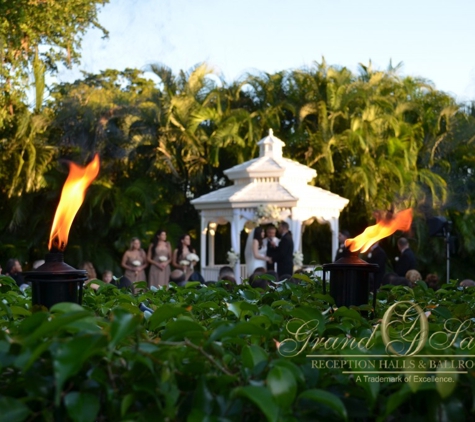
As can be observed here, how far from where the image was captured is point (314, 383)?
1.93 m

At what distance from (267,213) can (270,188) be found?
1132 mm

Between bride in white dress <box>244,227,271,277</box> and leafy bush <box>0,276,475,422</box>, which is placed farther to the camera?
bride in white dress <box>244,227,271,277</box>

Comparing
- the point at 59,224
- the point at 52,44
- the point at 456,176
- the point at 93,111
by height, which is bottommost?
the point at 59,224

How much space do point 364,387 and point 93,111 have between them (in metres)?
22.5

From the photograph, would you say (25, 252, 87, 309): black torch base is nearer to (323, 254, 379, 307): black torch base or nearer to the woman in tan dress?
(323, 254, 379, 307): black torch base

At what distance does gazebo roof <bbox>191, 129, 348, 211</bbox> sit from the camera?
62.3 ft

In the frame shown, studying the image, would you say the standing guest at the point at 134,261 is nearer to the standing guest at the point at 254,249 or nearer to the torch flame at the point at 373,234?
the standing guest at the point at 254,249

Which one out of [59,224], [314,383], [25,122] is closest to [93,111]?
[25,122]

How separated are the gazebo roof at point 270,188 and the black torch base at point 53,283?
50.7ft

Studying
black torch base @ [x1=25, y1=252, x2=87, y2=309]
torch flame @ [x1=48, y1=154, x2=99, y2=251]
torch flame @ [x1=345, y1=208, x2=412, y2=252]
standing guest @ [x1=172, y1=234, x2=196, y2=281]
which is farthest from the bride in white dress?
black torch base @ [x1=25, y1=252, x2=87, y2=309]

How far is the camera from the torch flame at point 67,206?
3.45m

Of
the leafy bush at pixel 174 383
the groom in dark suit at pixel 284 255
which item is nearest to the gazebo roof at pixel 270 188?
the groom in dark suit at pixel 284 255

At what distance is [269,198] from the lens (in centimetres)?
1891

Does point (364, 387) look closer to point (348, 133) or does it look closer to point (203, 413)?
point (203, 413)
